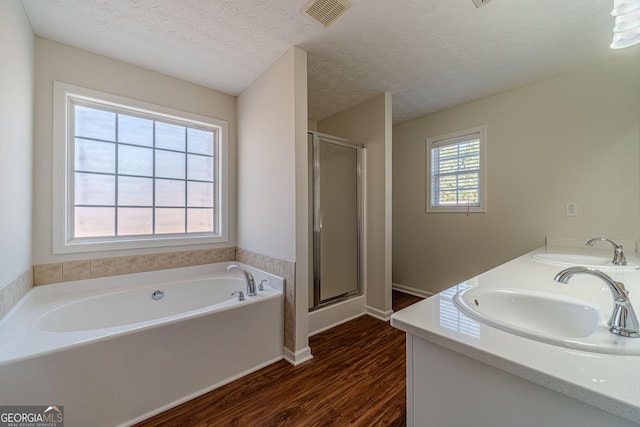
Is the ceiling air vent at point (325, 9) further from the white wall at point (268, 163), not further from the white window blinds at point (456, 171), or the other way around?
the white window blinds at point (456, 171)

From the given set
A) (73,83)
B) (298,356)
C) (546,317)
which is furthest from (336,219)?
(73,83)

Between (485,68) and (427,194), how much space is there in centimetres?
151

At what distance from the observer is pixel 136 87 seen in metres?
2.23

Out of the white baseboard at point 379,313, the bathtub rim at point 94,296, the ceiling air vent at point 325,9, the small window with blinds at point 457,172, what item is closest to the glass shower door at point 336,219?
the white baseboard at point 379,313

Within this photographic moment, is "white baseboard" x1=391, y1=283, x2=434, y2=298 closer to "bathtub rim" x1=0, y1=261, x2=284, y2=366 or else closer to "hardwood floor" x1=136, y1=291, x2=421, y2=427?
"hardwood floor" x1=136, y1=291, x2=421, y2=427

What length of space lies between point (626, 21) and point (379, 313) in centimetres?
266

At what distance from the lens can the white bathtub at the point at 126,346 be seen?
1.21 meters

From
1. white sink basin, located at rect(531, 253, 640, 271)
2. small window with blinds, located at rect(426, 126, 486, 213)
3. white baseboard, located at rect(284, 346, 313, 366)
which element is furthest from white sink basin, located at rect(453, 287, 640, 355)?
small window with blinds, located at rect(426, 126, 486, 213)

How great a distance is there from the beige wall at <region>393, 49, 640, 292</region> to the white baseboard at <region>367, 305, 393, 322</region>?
94 cm

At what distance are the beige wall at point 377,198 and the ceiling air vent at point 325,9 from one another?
1.24 meters

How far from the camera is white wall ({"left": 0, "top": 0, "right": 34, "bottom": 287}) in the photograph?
134 cm

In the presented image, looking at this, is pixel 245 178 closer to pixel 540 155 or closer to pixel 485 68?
pixel 485 68

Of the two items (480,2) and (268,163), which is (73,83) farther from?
(480,2)

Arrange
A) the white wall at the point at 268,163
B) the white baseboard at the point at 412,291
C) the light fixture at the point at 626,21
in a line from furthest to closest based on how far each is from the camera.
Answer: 1. the white baseboard at the point at 412,291
2. the white wall at the point at 268,163
3. the light fixture at the point at 626,21
